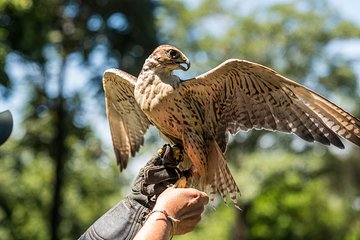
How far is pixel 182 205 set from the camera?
3.67 m

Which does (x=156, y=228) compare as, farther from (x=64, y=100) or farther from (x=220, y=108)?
(x=64, y=100)

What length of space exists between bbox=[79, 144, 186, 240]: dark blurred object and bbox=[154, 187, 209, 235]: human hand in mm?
157

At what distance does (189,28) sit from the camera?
25234 mm

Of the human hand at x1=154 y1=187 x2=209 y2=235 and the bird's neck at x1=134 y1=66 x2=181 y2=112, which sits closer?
the human hand at x1=154 y1=187 x2=209 y2=235

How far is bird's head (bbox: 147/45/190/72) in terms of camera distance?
4.48 meters

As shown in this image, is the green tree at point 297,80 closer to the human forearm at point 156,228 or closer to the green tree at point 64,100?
the green tree at point 64,100

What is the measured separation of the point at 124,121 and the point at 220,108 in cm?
109

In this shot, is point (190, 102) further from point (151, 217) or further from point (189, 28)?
point (189, 28)

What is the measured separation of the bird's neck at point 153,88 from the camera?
4457mm

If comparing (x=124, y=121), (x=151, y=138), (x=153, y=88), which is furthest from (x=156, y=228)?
(x=151, y=138)

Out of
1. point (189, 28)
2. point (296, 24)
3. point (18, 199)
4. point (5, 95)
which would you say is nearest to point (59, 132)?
point (18, 199)

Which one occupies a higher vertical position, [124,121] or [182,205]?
[124,121]

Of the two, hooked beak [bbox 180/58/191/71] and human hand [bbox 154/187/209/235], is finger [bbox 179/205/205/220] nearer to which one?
human hand [bbox 154/187/209/235]

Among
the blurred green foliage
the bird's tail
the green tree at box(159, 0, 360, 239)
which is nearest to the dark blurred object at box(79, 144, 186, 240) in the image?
the bird's tail
